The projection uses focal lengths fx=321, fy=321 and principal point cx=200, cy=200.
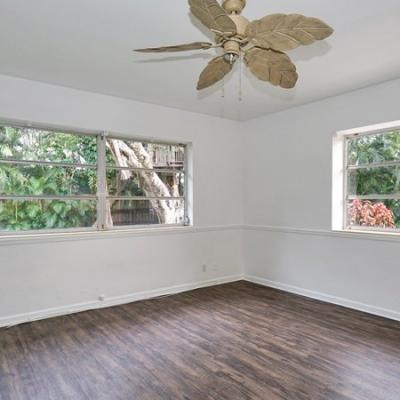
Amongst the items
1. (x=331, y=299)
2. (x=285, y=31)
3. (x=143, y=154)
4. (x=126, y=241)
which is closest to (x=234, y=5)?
(x=285, y=31)

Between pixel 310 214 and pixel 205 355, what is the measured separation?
242cm

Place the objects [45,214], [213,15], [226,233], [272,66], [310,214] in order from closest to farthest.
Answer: [213,15]
[272,66]
[45,214]
[310,214]
[226,233]

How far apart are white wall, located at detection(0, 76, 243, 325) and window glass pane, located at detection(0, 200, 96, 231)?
232 millimetres

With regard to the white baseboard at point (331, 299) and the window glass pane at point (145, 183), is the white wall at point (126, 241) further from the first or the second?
the white baseboard at point (331, 299)

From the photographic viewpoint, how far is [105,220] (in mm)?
4059

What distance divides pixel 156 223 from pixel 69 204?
1.20 m

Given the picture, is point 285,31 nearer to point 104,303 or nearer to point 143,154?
point 143,154

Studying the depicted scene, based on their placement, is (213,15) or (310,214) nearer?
(213,15)

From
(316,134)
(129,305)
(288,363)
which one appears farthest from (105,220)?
(316,134)

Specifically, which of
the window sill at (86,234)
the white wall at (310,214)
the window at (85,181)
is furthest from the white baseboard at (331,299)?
the window at (85,181)

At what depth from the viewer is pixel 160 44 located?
2688mm

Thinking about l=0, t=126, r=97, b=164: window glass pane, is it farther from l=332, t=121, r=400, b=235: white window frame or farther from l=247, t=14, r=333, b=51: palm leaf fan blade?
l=332, t=121, r=400, b=235: white window frame

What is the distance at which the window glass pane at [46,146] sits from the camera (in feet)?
11.4

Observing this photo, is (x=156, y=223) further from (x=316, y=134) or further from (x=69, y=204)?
(x=316, y=134)
